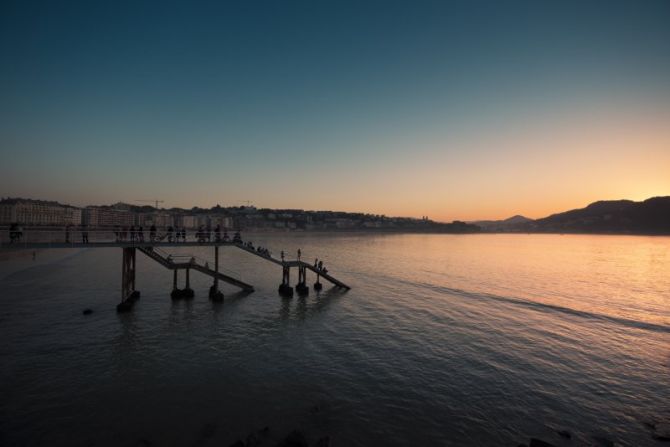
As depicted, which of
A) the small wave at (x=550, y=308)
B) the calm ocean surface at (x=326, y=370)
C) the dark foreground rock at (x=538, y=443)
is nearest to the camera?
the dark foreground rock at (x=538, y=443)

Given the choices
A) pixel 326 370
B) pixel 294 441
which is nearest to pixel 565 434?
pixel 294 441

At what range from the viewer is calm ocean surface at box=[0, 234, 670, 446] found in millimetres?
13586

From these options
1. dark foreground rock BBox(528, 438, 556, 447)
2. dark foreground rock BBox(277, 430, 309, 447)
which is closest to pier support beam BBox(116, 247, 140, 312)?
dark foreground rock BBox(277, 430, 309, 447)

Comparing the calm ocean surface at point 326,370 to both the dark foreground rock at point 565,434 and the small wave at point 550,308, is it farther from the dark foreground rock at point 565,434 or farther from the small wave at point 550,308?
the dark foreground rock at point 565,434

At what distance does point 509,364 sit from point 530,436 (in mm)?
7418

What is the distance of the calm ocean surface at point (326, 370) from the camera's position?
13.6 m

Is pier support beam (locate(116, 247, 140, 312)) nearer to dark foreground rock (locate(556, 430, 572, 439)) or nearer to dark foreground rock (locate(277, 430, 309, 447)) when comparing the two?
dark foreground rock (locate(277, 430, 309, 447))

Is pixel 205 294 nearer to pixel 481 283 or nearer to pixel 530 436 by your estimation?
pixel 530 436

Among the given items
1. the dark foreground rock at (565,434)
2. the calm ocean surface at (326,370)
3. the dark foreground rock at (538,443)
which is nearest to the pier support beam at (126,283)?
the calm ocean surface at (326,370)

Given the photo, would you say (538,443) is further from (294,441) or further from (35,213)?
(35,213)

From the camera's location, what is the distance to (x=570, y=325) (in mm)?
30156

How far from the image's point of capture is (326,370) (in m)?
18.9

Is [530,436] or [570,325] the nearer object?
[530,436]

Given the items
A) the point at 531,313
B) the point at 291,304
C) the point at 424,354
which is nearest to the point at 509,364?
the point at 424,354
